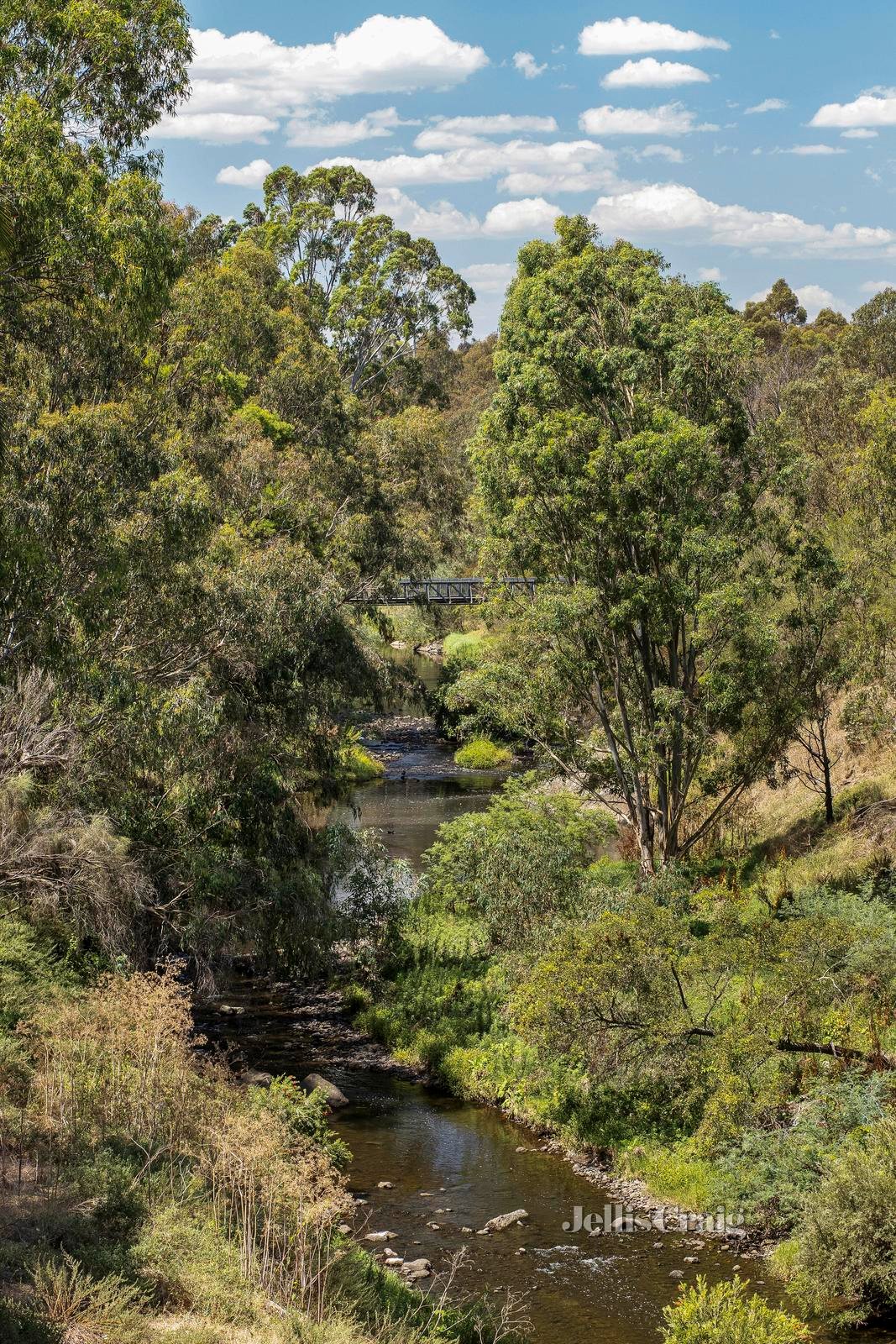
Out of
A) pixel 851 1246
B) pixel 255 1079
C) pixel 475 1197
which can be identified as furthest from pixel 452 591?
pixel 851 1246

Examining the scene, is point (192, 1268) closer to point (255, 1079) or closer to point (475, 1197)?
point (475, 1197)

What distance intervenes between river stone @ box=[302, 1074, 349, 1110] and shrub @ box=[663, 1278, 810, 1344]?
789 centimetres

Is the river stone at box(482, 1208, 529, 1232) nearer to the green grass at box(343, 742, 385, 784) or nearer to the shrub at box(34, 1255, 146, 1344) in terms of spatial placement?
the shrub at box(34, 1255, 146, 1344)

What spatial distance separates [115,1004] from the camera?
15.5 meters

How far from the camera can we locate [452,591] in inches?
2264

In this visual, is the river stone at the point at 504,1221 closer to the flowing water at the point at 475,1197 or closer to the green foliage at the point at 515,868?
the flowing water at the point at 475,1197

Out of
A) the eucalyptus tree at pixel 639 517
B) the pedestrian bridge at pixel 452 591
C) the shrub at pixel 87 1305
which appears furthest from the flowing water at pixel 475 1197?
the pedestrian bridge at pixel 452 591

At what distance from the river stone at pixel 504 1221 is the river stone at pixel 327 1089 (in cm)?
384

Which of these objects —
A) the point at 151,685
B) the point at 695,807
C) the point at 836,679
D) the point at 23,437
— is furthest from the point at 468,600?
the point at 23,437

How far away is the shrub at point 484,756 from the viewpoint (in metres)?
42.6

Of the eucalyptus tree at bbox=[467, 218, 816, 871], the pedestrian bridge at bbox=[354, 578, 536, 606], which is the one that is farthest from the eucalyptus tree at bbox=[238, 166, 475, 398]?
the eucalyptus tree at bbox=[467, 218, 816, 871]

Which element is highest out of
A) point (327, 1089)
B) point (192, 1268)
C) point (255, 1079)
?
point (192, 1268)

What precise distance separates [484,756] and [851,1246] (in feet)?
99.9

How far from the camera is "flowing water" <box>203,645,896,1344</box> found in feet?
44.8
